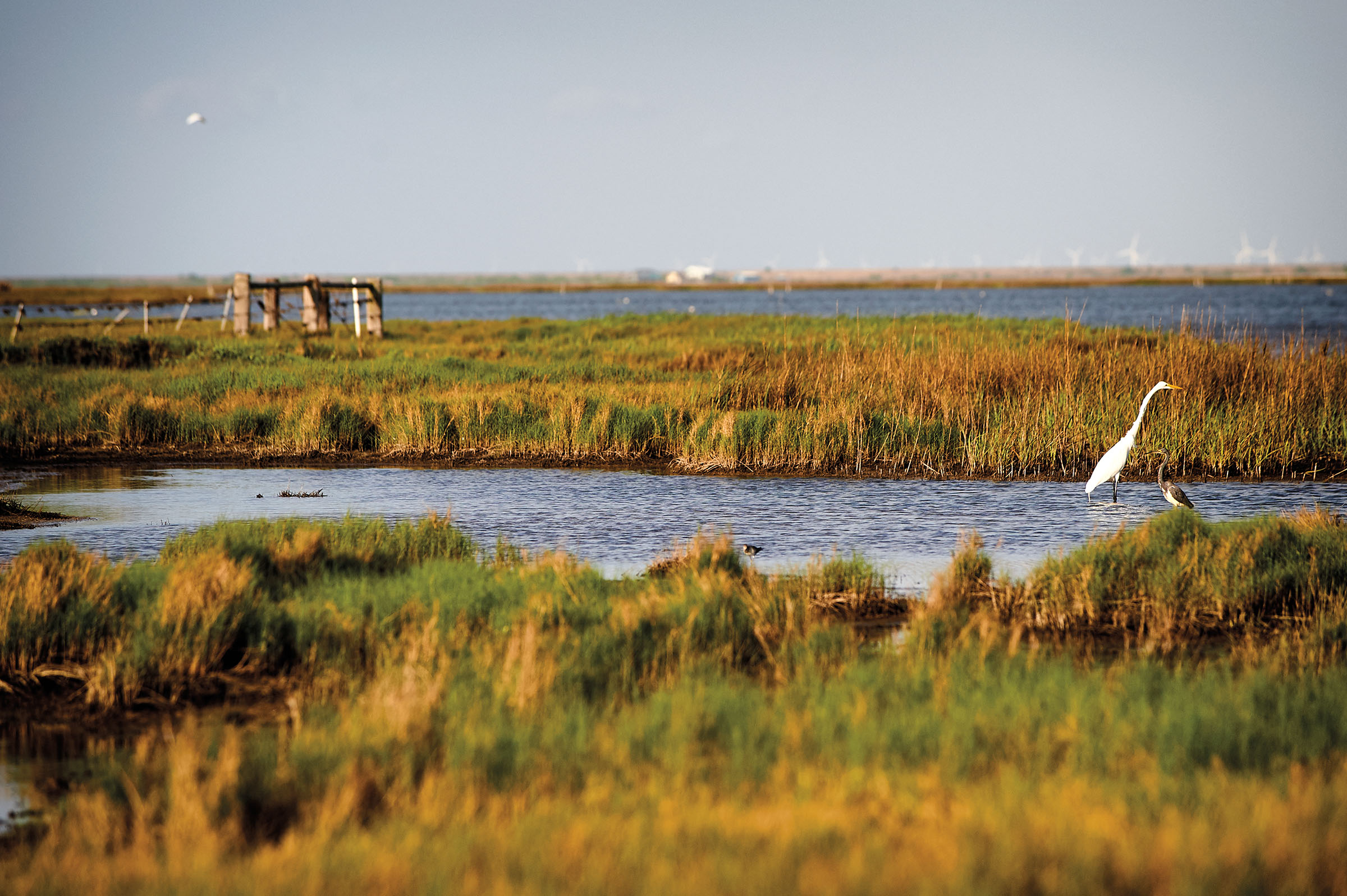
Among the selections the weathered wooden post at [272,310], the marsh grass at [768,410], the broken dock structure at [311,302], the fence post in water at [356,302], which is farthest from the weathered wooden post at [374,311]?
the marsh grass at [768,410]

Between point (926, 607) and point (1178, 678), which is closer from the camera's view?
point (1178, 678)

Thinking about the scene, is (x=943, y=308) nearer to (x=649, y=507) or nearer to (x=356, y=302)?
(x=356, y=302)

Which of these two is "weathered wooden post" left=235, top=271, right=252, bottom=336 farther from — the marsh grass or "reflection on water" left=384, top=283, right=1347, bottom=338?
"reflection on water" left=384, top=283, right=1347, bottom=338

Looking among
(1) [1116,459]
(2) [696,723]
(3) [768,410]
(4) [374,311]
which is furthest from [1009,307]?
(2) [696,723]

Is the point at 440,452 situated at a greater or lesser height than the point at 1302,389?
lesser

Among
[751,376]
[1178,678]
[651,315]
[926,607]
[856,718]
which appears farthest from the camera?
[651,315]

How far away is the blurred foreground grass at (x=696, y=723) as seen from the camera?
4020mm

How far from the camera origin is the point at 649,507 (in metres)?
13.8

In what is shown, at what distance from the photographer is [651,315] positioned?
151 ft

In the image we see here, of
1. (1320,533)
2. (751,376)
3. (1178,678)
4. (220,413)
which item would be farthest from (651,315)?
(1178,678)

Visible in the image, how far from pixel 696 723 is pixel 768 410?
12725 millimetres

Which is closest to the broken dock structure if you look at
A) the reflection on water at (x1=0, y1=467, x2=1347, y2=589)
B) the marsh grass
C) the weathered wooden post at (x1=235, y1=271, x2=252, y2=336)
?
the weathered wooden post at (x1=235, y1=271, x2=252, y2=336)

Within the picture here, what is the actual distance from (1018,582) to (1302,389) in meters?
11.3

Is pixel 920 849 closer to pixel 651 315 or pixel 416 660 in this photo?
pixel 416 660
